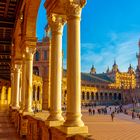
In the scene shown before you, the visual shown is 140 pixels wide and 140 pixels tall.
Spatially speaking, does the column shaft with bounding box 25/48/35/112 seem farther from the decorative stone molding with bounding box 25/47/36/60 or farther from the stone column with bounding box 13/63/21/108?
the stone column with bounding box 13/63/21/108

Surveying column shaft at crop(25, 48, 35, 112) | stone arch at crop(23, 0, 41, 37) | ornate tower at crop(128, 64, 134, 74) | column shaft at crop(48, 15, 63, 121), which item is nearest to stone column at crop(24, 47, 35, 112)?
column shaft at crop(25, 48, 35, 112)

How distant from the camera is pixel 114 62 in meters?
179

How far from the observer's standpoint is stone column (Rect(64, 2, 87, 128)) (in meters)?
6.87

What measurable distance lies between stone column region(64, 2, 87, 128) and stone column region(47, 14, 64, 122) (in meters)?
1.44

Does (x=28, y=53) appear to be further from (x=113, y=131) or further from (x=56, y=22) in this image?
(x=113, y=131)

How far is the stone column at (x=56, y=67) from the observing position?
332 inches

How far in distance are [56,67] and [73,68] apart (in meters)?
1.65

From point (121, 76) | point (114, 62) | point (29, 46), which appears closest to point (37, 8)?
point (29, 46)

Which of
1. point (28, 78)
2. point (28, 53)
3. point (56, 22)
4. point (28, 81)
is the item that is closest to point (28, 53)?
point (28, 53)

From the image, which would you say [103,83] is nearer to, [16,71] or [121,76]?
[121,76]

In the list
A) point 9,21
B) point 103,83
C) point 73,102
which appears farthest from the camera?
point 103,83

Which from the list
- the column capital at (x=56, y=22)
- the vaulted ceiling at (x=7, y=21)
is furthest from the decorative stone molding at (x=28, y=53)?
the column capital at (x=56, y=22)

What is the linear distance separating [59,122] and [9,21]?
1172cm

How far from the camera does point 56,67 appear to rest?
8.67 m
